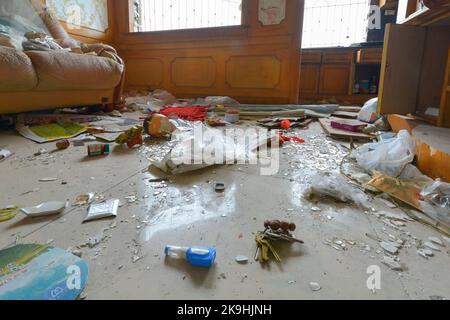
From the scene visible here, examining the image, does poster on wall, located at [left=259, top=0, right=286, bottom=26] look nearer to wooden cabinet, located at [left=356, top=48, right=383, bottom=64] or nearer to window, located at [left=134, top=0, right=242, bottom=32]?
window, located at [left=134, top=0, right=242, bottom=32]

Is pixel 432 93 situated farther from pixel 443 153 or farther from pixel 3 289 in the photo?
pixel 3 289

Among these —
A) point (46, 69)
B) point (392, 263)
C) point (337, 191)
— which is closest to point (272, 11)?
point (46, 69)

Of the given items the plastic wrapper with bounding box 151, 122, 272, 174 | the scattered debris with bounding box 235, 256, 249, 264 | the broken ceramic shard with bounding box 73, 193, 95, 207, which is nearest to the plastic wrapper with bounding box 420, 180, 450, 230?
the scattered debris with bounding box 235, 256, 249, 264

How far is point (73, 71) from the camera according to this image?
2059 millimetres

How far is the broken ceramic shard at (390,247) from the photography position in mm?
662

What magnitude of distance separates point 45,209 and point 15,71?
1284mm

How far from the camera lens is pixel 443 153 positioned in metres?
1.04

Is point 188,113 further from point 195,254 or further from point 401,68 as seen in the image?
point 195,254

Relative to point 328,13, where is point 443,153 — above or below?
below

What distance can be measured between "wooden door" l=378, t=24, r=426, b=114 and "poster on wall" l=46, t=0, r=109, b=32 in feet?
10.5

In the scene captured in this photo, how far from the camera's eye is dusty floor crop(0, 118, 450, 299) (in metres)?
0.55
